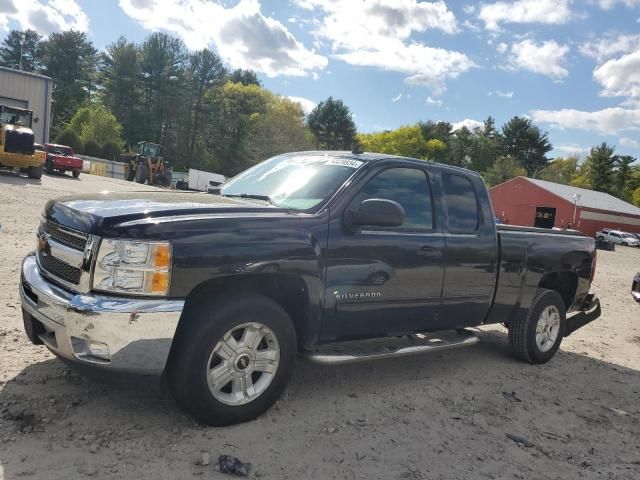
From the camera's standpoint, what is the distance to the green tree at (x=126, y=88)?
234 ft

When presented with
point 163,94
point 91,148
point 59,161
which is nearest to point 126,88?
point 163,94

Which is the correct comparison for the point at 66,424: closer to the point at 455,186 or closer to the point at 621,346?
the point at 455,186

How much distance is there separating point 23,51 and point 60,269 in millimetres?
93005

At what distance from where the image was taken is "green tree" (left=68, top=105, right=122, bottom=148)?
2327 inches

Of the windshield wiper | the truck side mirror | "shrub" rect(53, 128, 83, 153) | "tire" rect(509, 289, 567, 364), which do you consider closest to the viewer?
the truck side mirror

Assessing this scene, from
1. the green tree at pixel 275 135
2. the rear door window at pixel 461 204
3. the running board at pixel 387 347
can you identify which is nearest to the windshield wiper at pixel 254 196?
the running board at pixel 387 347

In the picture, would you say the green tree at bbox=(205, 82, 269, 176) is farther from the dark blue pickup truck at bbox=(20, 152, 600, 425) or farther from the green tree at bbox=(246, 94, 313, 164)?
the dark blue pickup truck at bbox=(20, 152, 600, 425)

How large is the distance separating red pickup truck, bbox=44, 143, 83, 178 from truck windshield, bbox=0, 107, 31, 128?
4.64 meters

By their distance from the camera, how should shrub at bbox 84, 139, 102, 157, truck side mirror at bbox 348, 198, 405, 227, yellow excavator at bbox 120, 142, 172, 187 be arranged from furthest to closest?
shrub at bbox 84, 139, 102, 157
yellow excavator at bbox 120, 142, 172, 187
truck side mirror at bbox 348, 198, 405, 227

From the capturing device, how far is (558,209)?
51750mm

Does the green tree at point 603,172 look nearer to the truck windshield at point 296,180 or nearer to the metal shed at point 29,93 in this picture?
the metal shed at point 29,93

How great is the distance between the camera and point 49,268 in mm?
3566

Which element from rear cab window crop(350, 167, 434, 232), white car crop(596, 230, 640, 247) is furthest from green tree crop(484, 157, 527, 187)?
rear cab window crop(350, 167, 434, 232)

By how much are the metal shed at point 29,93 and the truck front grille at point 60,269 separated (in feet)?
129
